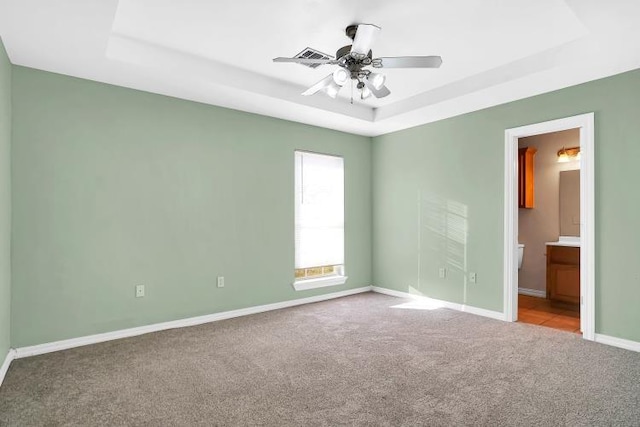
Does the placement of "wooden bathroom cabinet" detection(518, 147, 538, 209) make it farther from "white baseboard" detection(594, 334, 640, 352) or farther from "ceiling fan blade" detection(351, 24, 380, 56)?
"ceiling fan blade" detection(351, 24, 380, 56)

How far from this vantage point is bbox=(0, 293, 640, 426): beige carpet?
2.16 m

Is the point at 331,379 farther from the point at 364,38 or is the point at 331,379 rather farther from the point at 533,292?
the point at 533,292

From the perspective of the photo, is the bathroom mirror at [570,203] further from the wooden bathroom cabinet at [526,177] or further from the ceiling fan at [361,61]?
the ceiling fan at [361,61]

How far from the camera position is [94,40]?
267cm

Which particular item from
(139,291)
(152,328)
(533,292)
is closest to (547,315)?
(533,292)

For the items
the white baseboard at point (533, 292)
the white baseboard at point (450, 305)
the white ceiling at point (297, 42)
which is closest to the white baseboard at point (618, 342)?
the white baseboard at point (450, 305)

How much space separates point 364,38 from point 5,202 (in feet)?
10.00

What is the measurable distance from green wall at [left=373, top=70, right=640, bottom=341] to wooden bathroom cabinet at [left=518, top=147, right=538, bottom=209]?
1.60 m

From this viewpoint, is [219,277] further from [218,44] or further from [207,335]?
[218,44]

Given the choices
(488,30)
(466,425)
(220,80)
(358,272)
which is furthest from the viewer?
(358,272)

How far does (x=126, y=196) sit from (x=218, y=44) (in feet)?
5.71

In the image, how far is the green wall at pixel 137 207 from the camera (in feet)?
10.2

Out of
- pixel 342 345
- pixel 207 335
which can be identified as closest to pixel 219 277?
pixel 207 335

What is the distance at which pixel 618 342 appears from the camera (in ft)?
10.7
